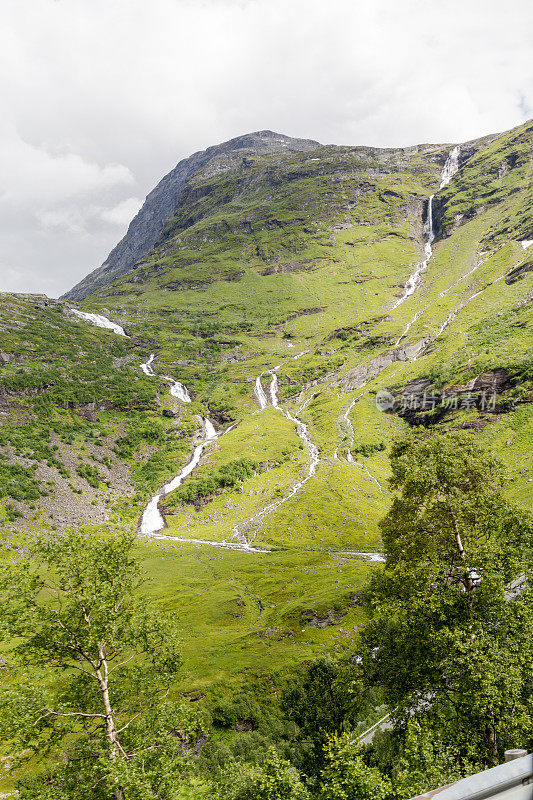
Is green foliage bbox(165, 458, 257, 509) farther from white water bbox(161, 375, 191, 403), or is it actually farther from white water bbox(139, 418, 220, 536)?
white water bbox(161, 375, 191, 403)

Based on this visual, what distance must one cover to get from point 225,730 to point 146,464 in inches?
4408

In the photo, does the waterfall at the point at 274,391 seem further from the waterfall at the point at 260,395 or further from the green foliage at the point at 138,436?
the green foliage at the point at 138,436

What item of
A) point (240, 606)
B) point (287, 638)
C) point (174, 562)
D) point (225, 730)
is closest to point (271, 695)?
point (225, 730)

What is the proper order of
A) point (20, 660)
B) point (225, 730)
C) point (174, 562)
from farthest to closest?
1. point (174, 562)
2. point (225, 730)
3. point (20, 660)

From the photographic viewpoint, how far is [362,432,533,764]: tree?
1795 centimetres

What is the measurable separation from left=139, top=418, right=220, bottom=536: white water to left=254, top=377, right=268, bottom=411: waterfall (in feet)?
96.4

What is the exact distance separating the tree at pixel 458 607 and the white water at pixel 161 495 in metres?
94.2

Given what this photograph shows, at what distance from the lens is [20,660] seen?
16.9m

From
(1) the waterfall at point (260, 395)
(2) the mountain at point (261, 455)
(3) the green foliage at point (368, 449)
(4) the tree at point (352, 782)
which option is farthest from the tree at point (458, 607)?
(1) the waterfall at point (260, 395)

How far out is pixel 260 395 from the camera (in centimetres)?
18788

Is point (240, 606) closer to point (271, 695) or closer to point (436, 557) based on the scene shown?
→ point (271, 695)

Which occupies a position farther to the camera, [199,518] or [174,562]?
[199,518]

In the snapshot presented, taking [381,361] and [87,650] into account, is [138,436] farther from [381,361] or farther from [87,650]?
[87,650]

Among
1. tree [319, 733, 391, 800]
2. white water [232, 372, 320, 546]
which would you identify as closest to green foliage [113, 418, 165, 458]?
white water [232, 372, 320, 546]
